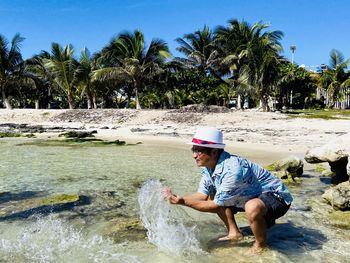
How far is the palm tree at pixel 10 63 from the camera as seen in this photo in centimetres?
3531

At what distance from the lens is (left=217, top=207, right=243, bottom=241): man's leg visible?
4.61m

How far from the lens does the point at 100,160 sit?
13117mm

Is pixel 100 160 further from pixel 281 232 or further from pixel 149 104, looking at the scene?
pixel 149 104

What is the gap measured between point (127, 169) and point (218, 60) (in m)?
32.1

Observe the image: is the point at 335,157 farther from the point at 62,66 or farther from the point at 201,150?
the point at 62,66

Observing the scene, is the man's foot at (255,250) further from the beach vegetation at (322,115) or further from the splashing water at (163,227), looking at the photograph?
the beach vegetation at (322,115)

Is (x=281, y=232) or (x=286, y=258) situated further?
(x=281, y=232)

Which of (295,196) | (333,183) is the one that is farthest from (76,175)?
(333,183)

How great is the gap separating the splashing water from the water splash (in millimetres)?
427

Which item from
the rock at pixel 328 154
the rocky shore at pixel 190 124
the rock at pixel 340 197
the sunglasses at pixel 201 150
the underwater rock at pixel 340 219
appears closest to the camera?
the sunglasses at pixel 201 150

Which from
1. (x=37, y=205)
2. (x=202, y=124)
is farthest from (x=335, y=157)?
(x=202, y=124)

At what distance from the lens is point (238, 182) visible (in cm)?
415

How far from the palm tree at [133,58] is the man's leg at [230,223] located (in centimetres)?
2984

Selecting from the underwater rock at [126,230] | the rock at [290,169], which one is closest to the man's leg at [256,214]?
the underwater rock at [126,230]
